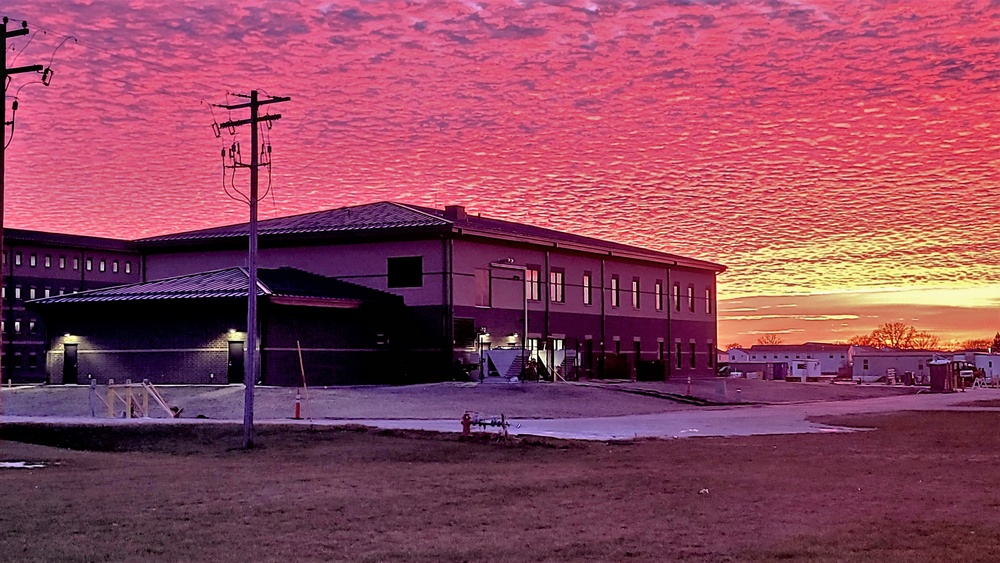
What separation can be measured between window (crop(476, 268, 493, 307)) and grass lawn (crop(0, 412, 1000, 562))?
30.6 metres

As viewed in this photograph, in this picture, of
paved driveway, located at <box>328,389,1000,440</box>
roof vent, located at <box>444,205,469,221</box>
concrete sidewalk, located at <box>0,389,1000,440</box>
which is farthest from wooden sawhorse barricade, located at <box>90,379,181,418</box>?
roof vent, located at <box>444,205,469,221</box>

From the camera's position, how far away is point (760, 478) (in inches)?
863

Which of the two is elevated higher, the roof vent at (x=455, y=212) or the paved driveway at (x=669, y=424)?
the roof vent at (x=455, y=212)

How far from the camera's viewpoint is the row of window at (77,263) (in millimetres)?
104938

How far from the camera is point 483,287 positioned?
63.0 metres

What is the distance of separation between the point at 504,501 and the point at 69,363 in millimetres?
43320

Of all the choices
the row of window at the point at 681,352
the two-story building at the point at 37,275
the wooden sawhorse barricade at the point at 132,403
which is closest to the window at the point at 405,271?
the row of window at the point at 681,352

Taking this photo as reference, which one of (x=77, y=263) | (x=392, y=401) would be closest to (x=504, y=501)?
(x=392, y=401)

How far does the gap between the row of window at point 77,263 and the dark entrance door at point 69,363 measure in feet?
165

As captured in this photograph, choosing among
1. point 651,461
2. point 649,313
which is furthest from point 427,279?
point 651,461

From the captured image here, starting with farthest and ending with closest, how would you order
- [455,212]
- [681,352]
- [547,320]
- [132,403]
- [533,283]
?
Result: [681,352] → [547,320] → [533,283] → [455,212] → [132,403]

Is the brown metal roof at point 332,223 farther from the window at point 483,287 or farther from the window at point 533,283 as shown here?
the window at point 533,283

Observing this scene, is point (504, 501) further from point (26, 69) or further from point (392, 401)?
point (392, 401)

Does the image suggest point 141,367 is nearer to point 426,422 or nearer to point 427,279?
point 427,279
